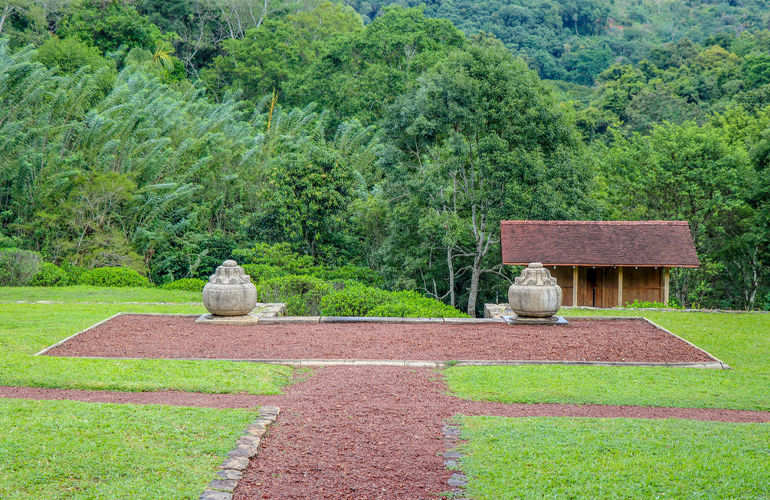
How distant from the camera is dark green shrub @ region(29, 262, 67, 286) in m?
21.2

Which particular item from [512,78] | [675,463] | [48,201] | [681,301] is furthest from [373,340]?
[681,301]

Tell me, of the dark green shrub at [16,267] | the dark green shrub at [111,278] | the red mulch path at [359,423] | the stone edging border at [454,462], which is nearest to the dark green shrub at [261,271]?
the dark green shrub at [111,278]

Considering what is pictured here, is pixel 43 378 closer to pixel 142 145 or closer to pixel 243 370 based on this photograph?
pixel 243 370

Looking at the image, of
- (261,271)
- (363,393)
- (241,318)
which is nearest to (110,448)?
(363,393)

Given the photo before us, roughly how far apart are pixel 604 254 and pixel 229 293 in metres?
9.79

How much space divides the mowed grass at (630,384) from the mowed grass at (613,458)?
102 cm

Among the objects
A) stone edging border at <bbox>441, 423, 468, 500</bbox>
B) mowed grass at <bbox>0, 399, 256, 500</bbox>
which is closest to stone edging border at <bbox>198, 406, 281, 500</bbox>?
mowed grass at <bbox>0, 399, 256, 500</bbox>

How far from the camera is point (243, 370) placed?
9.66m

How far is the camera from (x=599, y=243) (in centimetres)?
1795

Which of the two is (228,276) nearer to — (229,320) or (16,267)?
(229,320)

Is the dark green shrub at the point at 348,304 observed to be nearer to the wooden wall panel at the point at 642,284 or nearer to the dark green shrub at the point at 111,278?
the wooden wall panel at the point at 642,284

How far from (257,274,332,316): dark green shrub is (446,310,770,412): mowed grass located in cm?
717

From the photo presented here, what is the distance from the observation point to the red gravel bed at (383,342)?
11.0 metres

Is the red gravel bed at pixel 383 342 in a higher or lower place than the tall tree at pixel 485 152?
lower
